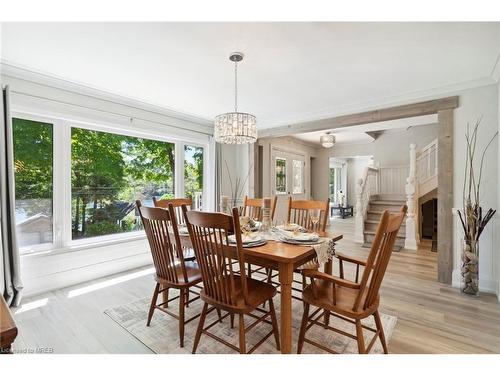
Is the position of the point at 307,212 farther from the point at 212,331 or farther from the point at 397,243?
the point at 397,243

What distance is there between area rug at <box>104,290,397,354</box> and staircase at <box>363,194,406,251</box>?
314 centimetres

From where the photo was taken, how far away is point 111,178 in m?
3.55

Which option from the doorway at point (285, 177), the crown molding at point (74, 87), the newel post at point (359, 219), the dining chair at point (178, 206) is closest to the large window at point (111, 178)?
the crown molding at point (74, 87)

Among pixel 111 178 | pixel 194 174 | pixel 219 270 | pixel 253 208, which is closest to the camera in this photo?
pixel 219 270

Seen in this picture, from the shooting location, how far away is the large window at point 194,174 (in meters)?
4.55

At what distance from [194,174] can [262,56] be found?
111 inches

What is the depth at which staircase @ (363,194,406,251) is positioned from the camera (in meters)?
5.00

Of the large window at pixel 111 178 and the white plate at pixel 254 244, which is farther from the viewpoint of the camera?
the large window at pixel 111 178

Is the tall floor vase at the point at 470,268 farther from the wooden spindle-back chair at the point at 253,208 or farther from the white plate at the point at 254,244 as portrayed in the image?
the white plate at the point at 254,244

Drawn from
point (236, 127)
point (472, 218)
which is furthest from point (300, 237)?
point (472, 218)

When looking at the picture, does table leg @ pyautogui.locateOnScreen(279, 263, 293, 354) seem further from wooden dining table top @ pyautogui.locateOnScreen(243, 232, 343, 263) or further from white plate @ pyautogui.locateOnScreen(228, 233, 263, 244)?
white plate @ pyautogui.locateOnScreen(228, 233, 263, 244)

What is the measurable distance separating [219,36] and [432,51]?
187cm

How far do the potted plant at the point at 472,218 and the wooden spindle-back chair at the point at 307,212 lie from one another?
1603 mm
